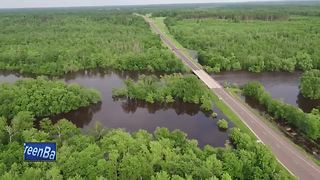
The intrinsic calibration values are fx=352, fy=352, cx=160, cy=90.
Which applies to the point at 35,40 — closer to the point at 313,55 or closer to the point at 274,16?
the point at 313,55

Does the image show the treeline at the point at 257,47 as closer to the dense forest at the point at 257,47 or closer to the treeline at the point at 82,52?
the dense forest at the point at 257,47

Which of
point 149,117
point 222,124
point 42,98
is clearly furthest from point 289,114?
point 42,98

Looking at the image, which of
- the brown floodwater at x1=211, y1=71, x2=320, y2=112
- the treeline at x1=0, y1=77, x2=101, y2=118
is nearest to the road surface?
the brown floodwater at x1=211, y1=71, x2=320, y2=112

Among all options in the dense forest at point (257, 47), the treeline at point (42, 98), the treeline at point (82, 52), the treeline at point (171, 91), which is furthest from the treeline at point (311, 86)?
the treeline at point (42, 98)

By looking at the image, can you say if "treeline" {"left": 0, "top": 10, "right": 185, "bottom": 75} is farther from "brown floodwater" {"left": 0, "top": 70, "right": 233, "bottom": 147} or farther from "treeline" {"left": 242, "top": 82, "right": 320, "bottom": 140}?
"treeline" {"left": 242, "top": 82, "right": 320, "bottom": 140}

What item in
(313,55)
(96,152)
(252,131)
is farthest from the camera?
(313,55)

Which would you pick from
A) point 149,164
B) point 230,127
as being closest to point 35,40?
point 230,127
